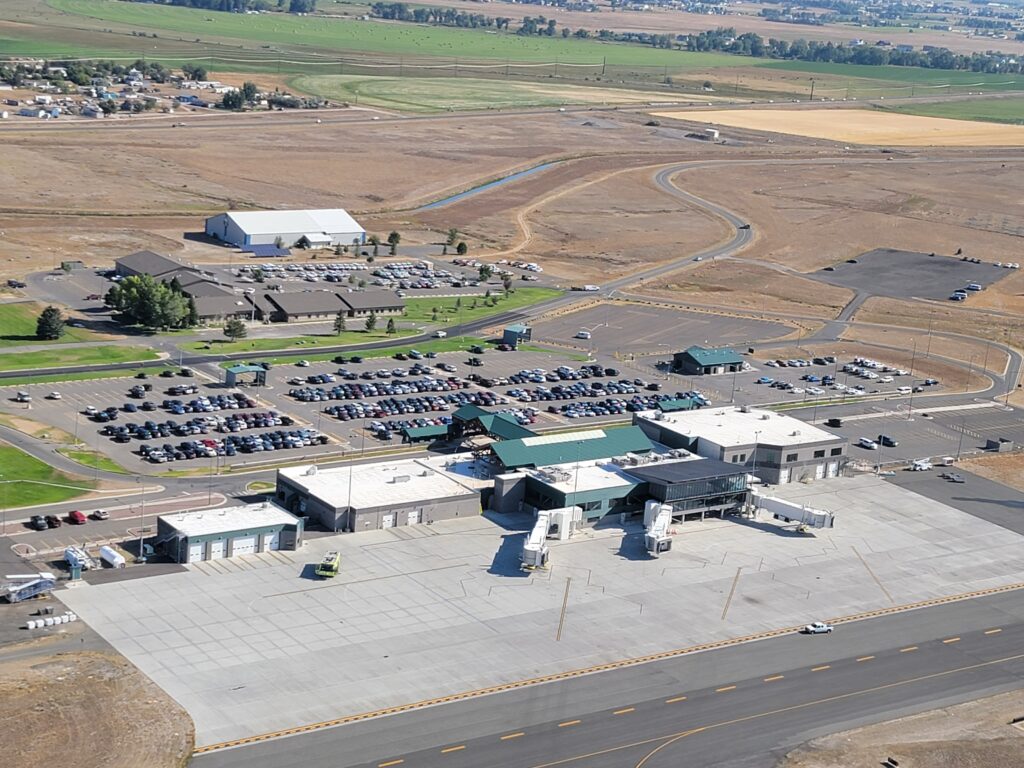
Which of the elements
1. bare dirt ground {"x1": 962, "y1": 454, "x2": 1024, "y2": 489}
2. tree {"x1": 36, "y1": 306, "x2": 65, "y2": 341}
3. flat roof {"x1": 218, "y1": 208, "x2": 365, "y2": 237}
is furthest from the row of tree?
bare dirt ground {"x1": 962, "y1": 454, "x2": 1024, "y2": 489}

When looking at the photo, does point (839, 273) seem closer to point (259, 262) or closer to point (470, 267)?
point (470, 267)

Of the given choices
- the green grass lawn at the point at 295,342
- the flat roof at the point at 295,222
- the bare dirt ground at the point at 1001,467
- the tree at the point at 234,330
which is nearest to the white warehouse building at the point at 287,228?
the flat roof at the point at 295,222

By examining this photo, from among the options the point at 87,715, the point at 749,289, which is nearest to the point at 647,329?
the point at 749,289

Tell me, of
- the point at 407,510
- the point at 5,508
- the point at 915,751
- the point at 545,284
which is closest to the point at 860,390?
the point at 545,284

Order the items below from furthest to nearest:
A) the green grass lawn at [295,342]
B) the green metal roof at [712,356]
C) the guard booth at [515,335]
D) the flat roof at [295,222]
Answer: the flat roof at [295,222], the guard booth at [515,335], the green metal roof at [712,356], the green grass lawn at [295,342]

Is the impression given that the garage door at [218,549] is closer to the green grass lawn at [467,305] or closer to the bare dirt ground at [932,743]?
the bare dirt ground at [932,743]

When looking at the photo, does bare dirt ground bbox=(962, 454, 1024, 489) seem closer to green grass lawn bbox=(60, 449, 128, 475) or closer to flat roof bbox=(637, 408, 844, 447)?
flat roof bbox=(637, 408, 844, 447)

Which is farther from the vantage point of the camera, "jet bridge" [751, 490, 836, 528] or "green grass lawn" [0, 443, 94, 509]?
"jet bridge" [751, 490, 836, 528]
